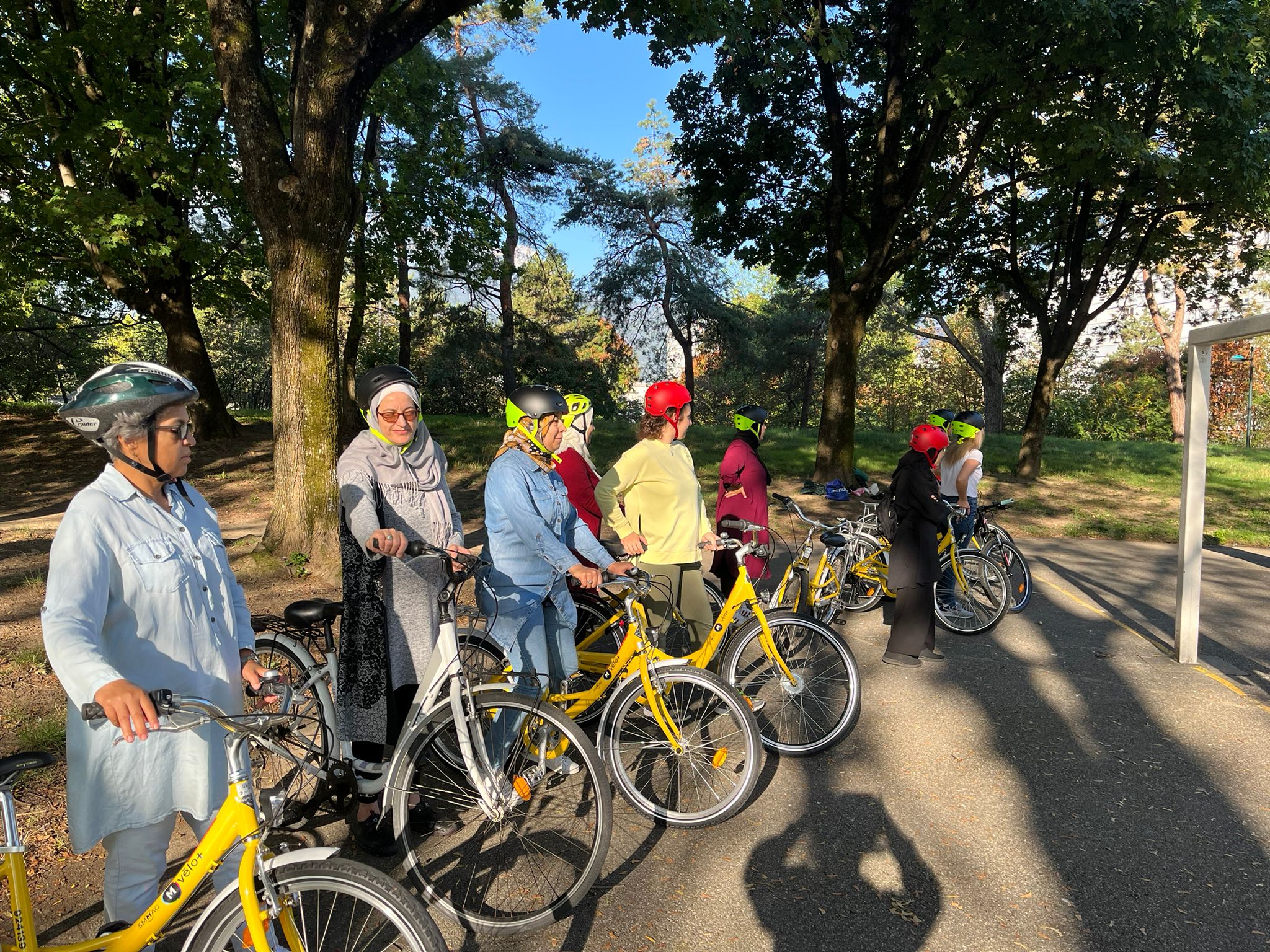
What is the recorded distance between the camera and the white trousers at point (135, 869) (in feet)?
7.41

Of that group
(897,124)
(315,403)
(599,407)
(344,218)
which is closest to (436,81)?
(897,124)

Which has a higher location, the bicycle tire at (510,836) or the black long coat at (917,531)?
the black long coat at (917,531)

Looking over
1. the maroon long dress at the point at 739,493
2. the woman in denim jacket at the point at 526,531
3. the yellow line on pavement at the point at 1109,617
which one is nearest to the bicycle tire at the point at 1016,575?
the yellow line on pavement at the point at 1109,617

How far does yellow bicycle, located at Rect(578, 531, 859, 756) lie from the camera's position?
171 inches

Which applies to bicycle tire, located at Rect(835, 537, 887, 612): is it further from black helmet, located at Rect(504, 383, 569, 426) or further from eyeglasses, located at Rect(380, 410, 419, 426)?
eyeglasses, located at Rect(380, 410, 419, 426)

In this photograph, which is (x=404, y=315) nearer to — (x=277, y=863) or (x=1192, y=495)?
(x=1192, y=495)

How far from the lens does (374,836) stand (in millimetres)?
3422

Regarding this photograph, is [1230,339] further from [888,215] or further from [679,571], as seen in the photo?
[888,215]

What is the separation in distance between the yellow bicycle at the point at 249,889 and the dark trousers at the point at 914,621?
4556 millimetres

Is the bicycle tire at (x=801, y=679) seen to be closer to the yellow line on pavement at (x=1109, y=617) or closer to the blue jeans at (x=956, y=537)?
the blue jeans at (x=956, y=537)

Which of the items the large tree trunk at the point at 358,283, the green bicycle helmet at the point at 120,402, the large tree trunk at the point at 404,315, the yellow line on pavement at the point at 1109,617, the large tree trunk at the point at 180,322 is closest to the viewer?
the green bicycle helmet at the point at 120,402

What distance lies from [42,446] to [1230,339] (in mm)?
20594

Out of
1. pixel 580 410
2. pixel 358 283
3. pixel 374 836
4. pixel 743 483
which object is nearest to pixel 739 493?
pixel 743 483

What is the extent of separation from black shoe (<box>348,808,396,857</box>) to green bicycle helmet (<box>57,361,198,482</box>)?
191 centimetres
